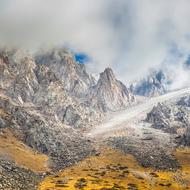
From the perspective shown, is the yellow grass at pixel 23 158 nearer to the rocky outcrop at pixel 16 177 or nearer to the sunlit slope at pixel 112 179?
the rocky outcrop at pixel 16 177

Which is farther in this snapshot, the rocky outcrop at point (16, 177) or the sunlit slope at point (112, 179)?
the sunlit slope at point (112, 179)

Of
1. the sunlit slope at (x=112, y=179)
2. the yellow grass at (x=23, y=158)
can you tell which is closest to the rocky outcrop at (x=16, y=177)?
the sunlit slope at (x=112, y=179)

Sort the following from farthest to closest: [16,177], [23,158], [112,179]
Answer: [23,158] → [112,179] → [16,177]

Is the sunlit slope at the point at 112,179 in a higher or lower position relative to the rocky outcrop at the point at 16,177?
higher

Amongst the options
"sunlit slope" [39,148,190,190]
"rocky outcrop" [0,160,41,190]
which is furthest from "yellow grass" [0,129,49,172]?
"sunlit slope" [39,148,190,190]

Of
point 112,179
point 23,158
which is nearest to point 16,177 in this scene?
point 23,158

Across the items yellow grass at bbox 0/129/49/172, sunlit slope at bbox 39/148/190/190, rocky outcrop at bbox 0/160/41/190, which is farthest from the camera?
yellow grass at bbox 0/129/49/172

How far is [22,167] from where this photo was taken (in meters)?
166

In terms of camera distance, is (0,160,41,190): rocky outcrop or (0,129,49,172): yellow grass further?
(0,129,49,172): yellow grass

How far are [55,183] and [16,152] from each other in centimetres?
4441

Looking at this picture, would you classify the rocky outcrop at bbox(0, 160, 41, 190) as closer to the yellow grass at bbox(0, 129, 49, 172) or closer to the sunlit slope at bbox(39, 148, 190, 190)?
the sunlit slope at bbox(39, 148, 190, 190)

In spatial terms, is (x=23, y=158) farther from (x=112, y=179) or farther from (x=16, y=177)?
(x=112, y=179)

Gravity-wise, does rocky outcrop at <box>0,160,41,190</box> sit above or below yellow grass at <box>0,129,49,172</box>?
below

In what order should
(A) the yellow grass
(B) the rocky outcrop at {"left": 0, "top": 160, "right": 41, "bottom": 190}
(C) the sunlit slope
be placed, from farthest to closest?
(A) the yellow grass, (C) the sunlit slope, (B) the rocky outcrop at {"left": 0, "top": 160, "right": 41, "bottom": 190}
